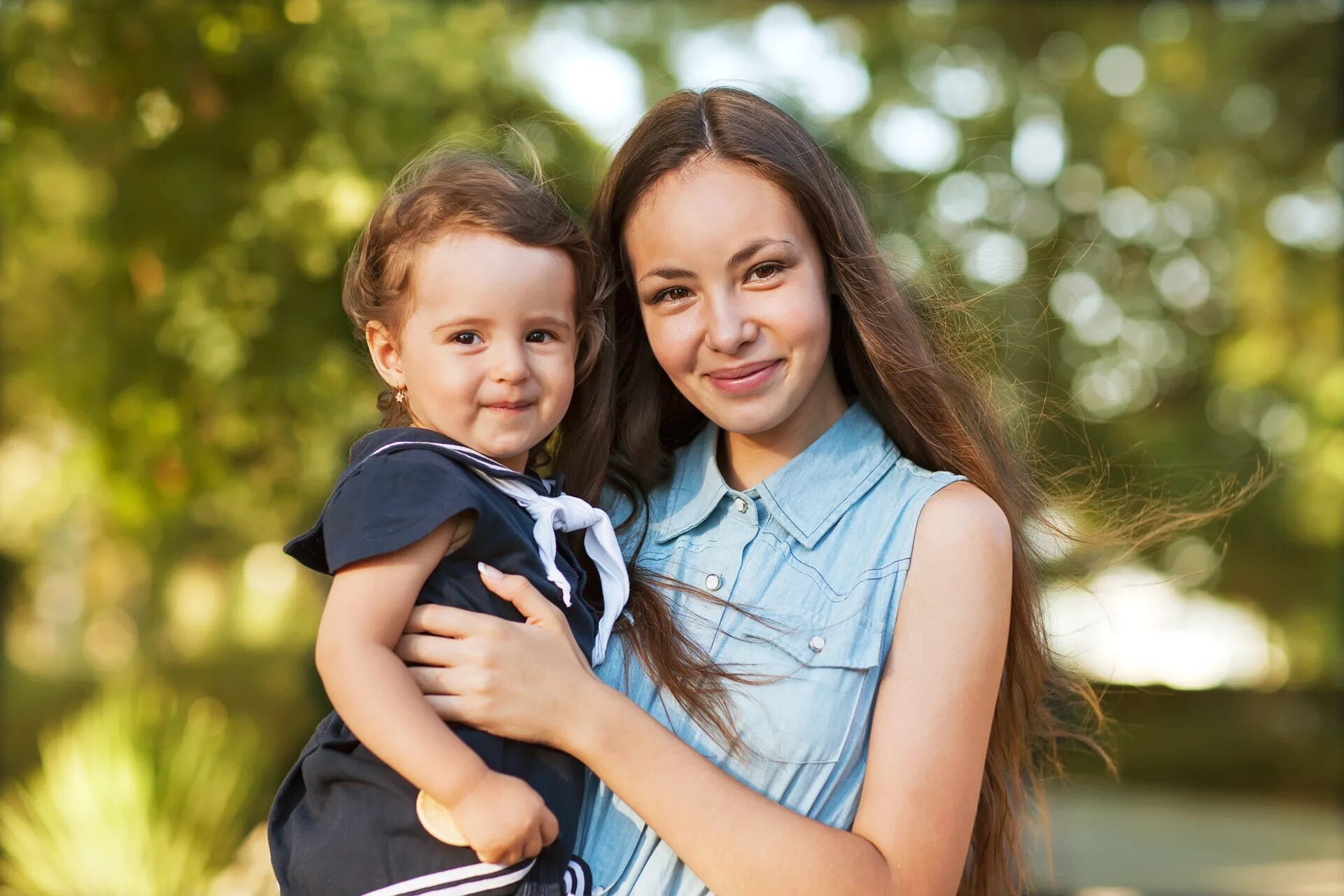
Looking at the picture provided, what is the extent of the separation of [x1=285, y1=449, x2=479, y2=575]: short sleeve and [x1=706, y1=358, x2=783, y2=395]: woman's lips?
1.60 feet

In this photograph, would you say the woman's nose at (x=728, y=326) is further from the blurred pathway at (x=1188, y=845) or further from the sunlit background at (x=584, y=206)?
the blurred pathway at (x=1188, y=845)

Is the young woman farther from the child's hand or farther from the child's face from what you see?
the child's face

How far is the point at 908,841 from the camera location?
1945 millimetres

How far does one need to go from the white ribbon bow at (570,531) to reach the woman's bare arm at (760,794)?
0.11 meters

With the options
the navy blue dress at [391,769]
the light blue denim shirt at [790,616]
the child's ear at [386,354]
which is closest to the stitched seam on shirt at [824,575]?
the light blue denim shirt at [790,616]

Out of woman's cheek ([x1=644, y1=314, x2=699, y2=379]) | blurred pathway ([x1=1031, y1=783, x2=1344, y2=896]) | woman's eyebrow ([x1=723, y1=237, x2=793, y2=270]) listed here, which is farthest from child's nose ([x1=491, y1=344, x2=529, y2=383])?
blurred pathway ([x1=1031, y1=783, x2=1344, y2=896])

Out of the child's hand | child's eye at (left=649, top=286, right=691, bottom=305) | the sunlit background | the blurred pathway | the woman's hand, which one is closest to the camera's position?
the child's hand

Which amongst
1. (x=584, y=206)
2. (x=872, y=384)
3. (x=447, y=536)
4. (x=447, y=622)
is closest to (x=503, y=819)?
(x=447, y=622)

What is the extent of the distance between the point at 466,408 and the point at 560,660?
44 centimetres

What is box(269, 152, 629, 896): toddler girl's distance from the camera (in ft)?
6.23

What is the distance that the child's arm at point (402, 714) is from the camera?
1854mm

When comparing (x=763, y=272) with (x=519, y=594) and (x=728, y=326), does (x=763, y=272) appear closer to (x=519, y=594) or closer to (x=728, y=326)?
(x=728, y=326)

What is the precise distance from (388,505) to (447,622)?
0.67 ft

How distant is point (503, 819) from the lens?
1.86m
